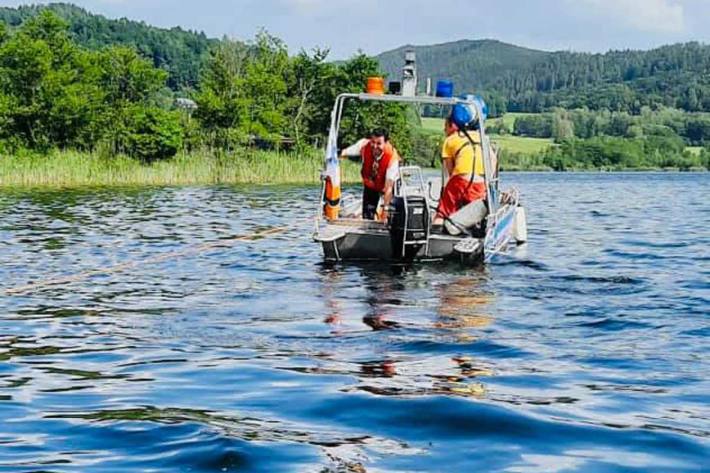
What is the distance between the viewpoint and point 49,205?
1254 inches

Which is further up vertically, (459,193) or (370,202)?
(459,193)

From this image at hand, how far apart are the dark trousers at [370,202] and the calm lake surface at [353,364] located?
133cm

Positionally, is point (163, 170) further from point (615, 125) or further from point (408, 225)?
point (615, 125)

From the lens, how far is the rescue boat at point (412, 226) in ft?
48.6

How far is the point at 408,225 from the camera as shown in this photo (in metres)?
14.8

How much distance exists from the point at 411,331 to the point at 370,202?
716 centimetres

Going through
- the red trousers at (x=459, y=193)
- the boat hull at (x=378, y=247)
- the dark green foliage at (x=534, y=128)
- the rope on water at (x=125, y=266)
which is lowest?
the rope on water at (x=125, y=266)

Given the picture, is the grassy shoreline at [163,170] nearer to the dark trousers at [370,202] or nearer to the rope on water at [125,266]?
the rope on water at [125,266]

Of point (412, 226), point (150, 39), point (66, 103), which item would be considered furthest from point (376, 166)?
point (150, 39)

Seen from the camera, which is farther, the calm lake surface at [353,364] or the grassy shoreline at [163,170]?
the grassy shoreline at [163,170]

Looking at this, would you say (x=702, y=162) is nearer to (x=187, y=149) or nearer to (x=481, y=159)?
(x=187, y=149)

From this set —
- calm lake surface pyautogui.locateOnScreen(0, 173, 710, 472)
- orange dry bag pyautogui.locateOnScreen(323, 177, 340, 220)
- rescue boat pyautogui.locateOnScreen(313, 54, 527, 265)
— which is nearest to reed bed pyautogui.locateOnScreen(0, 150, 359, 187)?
calm lake surface pyautogui.locateOnScreen(0, 173, 710, 472)

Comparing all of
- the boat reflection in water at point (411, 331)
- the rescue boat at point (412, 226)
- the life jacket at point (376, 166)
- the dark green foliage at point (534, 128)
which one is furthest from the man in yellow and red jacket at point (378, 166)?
the dark green foliage at point (534, 128)

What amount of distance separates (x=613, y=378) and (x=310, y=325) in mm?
3408
